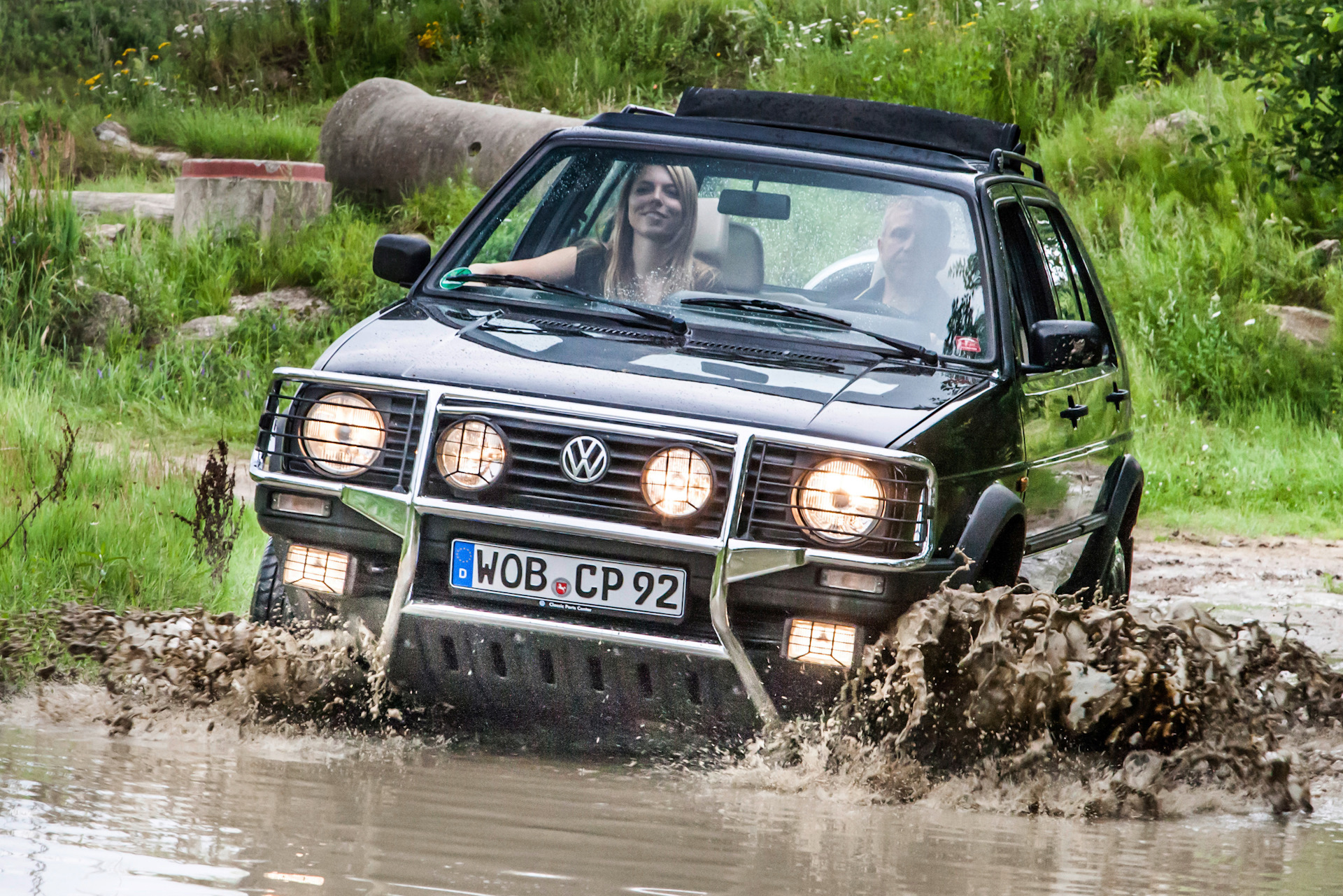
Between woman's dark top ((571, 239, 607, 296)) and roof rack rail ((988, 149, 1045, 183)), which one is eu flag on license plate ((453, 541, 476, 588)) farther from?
roof rack rail ((988, 149, 1045, 183))

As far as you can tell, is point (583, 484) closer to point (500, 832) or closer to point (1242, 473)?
point (500, 832)

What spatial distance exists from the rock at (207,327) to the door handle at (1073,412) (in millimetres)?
7241

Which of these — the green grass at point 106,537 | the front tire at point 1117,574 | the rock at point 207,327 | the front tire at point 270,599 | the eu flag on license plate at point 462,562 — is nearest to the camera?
the eu flag on license plate at point 462,562

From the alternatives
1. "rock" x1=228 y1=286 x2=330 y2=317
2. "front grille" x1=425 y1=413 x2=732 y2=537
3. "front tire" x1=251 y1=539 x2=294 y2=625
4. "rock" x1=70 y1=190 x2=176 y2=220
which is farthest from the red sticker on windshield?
"rock" x1=70 y1=190 x2=176 y2=220

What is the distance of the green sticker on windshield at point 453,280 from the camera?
5.03m

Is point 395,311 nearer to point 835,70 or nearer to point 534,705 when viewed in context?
point 534,705

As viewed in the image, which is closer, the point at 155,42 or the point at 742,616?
the point at 742,616

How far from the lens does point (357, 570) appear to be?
4090 millimetres

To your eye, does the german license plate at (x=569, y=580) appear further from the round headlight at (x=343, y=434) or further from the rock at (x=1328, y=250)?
the rock at (x=1328, y=250)

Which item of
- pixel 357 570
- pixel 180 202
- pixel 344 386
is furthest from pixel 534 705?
pixel 180 202

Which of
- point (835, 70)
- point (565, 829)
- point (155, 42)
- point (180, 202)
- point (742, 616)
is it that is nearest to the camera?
point (565, 829)

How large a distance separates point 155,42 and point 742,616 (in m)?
21.0

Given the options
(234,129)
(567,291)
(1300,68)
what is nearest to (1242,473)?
(1300,68)

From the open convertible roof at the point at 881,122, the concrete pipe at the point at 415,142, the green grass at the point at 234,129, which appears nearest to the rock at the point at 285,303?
the concrete pipe at the point at 415,142
